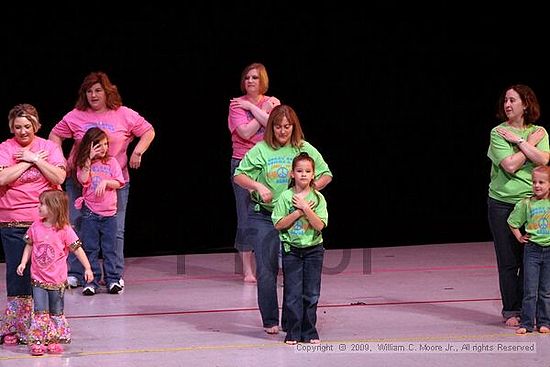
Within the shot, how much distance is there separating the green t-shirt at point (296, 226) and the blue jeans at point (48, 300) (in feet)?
3.92

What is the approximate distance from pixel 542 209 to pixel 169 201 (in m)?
4.02

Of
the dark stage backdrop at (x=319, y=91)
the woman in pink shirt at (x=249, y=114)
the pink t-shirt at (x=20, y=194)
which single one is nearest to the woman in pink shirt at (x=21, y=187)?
the pink t-shirt at (x=20, y=194)

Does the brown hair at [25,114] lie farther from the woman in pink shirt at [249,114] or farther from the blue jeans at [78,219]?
the woman in pink shirt at [249,114]

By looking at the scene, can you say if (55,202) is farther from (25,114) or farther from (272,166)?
(272,166)

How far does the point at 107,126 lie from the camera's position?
7.93 meters

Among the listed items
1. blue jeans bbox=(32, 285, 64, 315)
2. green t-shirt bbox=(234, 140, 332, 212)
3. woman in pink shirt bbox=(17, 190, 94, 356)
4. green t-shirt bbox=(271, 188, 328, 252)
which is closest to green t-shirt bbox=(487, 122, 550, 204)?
green t-shirt bbox=(234, 140, 332, 212)

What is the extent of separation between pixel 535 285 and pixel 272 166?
1.57 meters

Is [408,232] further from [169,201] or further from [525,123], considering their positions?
[525,123]

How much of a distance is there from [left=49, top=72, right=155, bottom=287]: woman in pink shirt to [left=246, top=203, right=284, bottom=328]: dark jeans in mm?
1702

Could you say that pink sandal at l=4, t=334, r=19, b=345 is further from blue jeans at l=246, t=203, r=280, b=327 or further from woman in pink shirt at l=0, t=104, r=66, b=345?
blue jeans at l=246, t=203, r=280, b=327

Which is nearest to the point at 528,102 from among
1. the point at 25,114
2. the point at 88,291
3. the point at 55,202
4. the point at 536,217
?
the point at 536,217

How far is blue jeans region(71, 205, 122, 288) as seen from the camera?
7828mm

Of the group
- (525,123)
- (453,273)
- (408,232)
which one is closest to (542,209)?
(525,123)

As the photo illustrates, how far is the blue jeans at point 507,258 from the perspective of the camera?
261 inches
